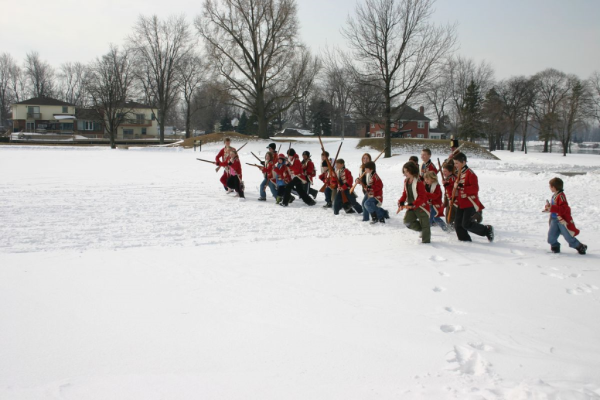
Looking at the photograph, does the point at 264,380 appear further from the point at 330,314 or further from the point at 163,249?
the point at 163,249

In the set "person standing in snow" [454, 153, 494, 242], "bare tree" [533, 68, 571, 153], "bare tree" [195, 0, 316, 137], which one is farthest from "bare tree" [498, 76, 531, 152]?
"person standing in snow" [454, 153, 494, 242]

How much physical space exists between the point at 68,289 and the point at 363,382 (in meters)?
3.50

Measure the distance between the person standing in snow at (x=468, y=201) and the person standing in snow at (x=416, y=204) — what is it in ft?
1.85

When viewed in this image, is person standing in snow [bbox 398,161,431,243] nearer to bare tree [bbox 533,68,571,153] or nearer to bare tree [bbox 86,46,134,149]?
bare tree [bbox 86,46,134,149]

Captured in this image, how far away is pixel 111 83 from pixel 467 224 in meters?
46.1

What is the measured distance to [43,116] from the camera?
71.7m

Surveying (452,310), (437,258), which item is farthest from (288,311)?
(437,258)

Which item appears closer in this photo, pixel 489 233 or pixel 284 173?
pixel 489 233

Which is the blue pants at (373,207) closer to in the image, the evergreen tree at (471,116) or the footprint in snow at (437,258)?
the footprint in snow at (437,258)

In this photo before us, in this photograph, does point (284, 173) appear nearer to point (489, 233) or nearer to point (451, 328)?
point (489, 233)

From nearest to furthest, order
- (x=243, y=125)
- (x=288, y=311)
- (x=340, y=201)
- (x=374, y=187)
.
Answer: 1. (x=288, y=311)
2. (x=374, y=187)
3. (x=340, y=201)
4. (x=243, y=125)

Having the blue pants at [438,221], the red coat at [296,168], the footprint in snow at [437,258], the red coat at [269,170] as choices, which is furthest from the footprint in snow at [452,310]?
the red coat at [269,170]

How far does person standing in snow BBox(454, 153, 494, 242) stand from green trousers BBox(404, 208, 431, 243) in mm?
603

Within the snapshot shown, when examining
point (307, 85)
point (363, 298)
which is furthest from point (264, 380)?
point (307, 85)
